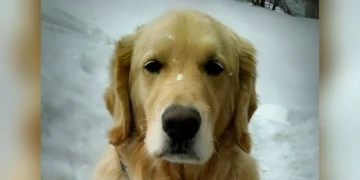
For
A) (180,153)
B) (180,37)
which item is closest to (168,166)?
(180,153)

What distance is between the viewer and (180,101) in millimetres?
1309

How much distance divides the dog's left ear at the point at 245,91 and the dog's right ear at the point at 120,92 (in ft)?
0.84

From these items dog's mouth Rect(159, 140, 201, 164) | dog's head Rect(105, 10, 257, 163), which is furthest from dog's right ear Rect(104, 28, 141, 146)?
dog's mouth Rect(159, 140, 201, 164)

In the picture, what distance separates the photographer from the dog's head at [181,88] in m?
1.32

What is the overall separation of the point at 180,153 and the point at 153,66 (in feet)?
0.68

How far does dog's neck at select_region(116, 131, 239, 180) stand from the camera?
4.61ft

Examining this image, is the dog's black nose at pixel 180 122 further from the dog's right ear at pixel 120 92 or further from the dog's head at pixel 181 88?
the dog's right ear at pixel 120 92

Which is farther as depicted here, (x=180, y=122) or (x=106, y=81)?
(x=106, y=81)

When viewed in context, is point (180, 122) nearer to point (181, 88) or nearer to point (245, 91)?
point (181, 88)

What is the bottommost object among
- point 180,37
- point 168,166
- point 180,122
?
point 168,166

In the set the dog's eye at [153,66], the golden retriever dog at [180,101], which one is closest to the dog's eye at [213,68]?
the golden retriever dog at [180,101]

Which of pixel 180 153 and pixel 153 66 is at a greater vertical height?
pixel 153 66

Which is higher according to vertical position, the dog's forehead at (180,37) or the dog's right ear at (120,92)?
the dog's forehead at (180,37)

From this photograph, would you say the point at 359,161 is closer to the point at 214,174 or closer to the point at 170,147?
the point at 214,174
